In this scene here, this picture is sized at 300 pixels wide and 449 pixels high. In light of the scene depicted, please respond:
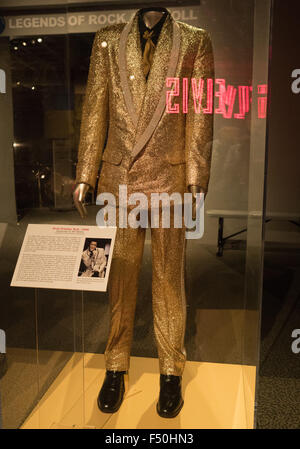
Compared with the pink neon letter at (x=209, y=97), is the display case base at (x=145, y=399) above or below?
below

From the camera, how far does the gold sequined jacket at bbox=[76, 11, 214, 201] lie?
6.20 ft

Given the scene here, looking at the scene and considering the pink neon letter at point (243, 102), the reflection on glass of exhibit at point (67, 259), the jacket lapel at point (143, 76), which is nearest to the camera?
the reflection on glass of exhibit at point (67, 259)

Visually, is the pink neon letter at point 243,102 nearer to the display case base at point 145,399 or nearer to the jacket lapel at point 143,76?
the jacket lapel at point 143,76

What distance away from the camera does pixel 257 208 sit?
1.97m

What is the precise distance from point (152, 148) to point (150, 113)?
0.14 m

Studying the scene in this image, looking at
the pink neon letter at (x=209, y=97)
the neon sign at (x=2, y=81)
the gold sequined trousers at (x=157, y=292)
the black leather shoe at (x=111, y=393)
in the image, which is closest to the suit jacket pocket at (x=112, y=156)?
the gold sequined trousers at (x=157, y=292)

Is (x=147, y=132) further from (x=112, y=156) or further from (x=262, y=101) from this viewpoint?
(x=262, y=101)

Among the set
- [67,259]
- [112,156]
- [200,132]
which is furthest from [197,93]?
[67,259]

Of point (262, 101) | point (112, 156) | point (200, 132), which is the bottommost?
point (112, 156)

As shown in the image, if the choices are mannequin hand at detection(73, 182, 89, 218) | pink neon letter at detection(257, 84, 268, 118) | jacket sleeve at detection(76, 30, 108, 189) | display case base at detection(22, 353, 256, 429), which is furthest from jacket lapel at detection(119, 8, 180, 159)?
display case base at detection(22, 353, 256, 429)

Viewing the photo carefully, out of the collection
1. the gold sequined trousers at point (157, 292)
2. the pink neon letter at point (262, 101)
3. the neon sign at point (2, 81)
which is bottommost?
the gold sequined trousers at point (157, 292)

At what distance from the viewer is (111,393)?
2.11 meters

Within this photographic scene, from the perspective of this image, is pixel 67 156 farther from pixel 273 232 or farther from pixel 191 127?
pixel 273 232

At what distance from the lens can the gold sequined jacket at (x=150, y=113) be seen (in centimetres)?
189
